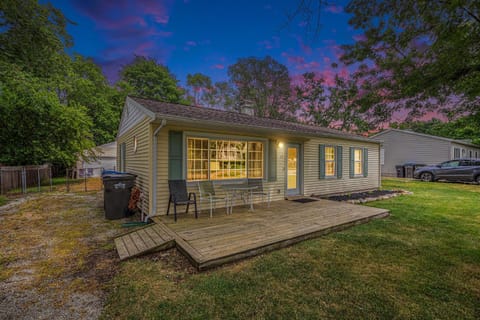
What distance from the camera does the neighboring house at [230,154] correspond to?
16.0 feet

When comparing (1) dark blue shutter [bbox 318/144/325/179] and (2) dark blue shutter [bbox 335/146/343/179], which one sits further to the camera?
(2) dark blue shutter [bbox 335/146/343/179]

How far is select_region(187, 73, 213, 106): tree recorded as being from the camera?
25359 mm

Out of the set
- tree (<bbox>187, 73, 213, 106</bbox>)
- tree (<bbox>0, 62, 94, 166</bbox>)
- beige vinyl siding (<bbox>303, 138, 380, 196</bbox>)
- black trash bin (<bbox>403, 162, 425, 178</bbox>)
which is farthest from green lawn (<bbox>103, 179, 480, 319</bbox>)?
tree (<bbox>187, 73, 213, 106</bbox>)

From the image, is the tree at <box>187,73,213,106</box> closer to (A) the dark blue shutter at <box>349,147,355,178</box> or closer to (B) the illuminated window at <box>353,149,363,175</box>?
(B) the illuminated window at <box>353,149,363,175</box>

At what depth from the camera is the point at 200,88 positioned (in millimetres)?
25750

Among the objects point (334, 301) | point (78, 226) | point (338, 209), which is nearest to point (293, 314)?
point (334, 301)

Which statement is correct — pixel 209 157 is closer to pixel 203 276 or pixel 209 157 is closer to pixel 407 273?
pixel 203 276

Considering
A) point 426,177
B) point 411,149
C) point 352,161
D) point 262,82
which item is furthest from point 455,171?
point 262,82

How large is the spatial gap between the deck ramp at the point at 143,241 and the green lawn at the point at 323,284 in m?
0.20

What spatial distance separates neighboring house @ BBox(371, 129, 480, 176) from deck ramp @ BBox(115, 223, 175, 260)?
17.6 metres

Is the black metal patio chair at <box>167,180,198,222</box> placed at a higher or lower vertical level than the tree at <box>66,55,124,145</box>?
lower

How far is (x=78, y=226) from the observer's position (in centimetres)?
484

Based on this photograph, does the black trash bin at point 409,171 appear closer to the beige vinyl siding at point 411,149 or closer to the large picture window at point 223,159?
the beige vinyl siding at point 411,149

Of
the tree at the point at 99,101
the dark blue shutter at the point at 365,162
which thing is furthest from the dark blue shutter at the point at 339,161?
the tree at the point at 99,101
